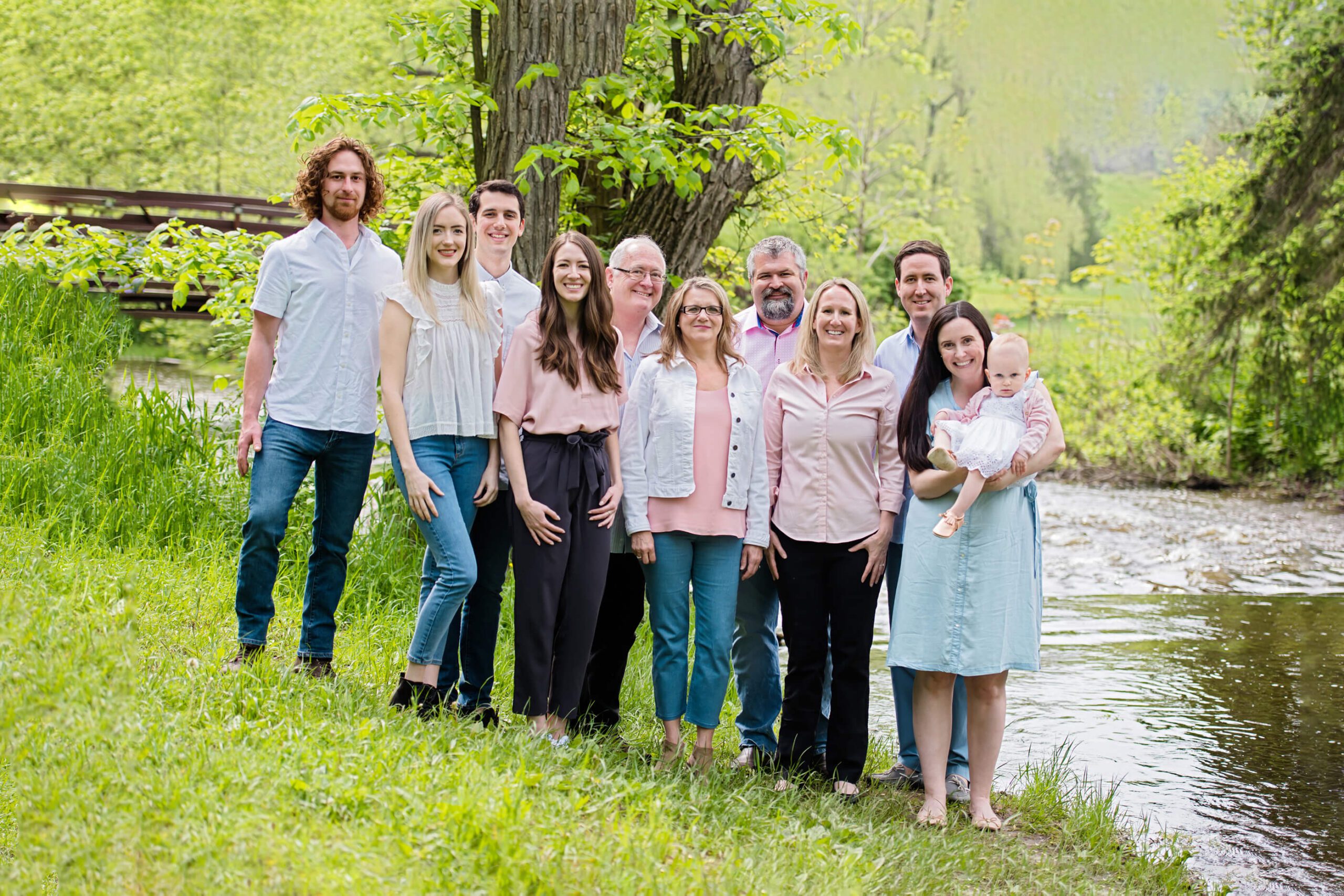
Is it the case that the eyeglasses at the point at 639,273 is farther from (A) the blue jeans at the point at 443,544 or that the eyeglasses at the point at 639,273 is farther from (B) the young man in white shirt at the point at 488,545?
(A) the blue jeans at the point at 443,544

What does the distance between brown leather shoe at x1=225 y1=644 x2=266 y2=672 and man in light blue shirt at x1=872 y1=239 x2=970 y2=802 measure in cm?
242

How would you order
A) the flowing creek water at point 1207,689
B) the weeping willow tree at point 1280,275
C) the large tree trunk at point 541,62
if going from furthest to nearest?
the weeping willow tree at point 1280,275
the large tree trunk at point 541,62
the flowing creek water at point 1207,689

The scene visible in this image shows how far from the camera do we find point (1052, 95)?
59844 millimetres

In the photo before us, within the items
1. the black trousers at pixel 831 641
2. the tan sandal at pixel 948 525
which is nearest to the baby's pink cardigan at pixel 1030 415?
the tan sandal at pixel 948 525

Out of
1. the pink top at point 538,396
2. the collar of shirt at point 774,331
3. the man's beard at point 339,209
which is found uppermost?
the man's beard at point 339,209

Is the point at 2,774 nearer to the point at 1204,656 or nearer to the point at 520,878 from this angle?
the point at 520,878

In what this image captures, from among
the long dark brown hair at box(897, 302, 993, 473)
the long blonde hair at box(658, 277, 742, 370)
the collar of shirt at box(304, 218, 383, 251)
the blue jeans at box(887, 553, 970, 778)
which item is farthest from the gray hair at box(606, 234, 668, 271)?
the blue jeans at box(887, 553, 970, 778)

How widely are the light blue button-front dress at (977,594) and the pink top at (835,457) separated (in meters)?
0.24

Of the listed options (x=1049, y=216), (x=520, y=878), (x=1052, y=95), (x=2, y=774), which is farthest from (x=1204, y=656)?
(x=1052, y=95)

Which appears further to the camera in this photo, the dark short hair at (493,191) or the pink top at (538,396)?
the dark short hair at (493,191)

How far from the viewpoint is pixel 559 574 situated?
157 inches

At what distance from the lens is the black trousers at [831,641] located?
13.6 ft

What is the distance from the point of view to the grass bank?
9.09 ft

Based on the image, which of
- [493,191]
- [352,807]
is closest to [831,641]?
[352,807]
